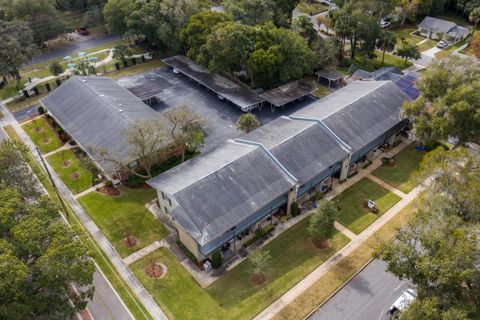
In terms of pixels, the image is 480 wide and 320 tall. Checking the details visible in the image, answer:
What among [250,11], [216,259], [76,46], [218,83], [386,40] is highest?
[250,11]

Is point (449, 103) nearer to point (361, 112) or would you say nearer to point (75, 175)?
point (361, 112)

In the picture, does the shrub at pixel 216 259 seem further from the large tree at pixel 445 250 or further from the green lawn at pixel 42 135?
the green lawn at pixel 42 135

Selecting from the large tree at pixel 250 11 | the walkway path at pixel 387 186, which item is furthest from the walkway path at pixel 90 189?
the large tree at pixel 250 11

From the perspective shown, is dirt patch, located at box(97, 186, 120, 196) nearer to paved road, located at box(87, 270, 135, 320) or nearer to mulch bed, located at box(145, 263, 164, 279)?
mulch bed, located at box(145, 263, 164, 279)

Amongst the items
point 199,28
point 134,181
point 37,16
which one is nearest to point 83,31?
point 37,16

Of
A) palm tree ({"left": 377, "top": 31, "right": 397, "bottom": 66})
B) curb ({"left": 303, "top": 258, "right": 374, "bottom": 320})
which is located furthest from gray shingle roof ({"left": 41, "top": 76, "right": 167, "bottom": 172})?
palm tree ({"left": 377, "top": 31, "right": 397, "bottom": 66})
